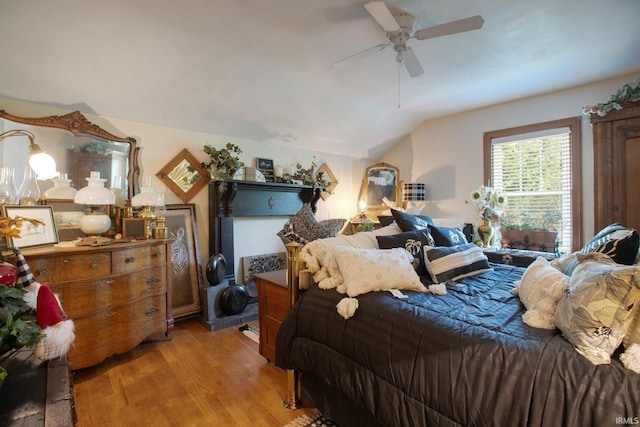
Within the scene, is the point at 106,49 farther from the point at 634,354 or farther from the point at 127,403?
the point at 634,354

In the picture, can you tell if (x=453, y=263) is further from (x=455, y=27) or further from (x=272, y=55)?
(x=272, y=55)

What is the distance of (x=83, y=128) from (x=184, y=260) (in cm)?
159

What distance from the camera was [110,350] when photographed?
2.29m

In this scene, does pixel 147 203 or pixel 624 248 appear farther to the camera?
pixel 147 203

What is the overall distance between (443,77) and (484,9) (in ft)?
3.65

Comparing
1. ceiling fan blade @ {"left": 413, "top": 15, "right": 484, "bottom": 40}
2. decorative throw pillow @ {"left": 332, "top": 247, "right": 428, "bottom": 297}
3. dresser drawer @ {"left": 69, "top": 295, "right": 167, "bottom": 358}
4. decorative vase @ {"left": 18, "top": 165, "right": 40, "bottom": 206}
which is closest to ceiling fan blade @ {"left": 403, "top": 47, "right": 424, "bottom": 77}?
ceiling fan blade @ {"left": 413, "top": 15, "right": 484, "bottom": 40}

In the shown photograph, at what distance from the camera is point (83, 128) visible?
2709mm

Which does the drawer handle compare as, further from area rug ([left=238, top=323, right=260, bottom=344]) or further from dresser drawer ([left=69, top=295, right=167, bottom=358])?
area rug ([left=238, top=323, right=260, bottom=344])

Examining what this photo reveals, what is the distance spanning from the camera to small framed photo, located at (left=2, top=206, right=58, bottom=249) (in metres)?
1.95

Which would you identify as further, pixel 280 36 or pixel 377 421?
pixel 280 36

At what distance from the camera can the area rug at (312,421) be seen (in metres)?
1.71

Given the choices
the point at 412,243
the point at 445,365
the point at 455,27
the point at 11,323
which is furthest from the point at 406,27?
the point at 11,323

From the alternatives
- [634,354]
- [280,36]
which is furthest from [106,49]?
[634,354]

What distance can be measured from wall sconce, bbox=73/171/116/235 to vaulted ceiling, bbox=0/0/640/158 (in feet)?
2.87
